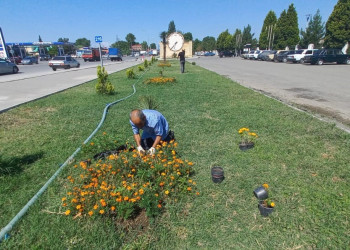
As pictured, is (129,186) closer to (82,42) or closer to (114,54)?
(114,54)

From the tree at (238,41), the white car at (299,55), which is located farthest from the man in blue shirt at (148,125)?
the tree at (238,41)

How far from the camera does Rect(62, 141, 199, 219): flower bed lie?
2.42 meters

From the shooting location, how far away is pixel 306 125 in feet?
17.4

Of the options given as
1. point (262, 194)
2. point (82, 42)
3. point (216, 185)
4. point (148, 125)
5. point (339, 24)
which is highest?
point (82, 42)

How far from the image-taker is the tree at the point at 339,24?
33094 mm

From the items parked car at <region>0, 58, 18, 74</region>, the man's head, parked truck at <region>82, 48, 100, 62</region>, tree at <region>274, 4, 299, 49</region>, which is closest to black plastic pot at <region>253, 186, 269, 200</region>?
the man's head

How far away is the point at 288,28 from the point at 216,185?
177 feet

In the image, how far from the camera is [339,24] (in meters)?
33.6

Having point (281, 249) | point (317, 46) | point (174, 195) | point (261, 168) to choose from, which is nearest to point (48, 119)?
point (174, 195)

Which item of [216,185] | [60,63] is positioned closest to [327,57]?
[216,185]

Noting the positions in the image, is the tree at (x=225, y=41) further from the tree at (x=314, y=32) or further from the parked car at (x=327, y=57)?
the parked car at (x=327, y=57)

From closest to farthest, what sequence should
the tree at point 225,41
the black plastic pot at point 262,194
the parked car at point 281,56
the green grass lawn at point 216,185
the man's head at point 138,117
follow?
the green grass lawn at point 216,185 < the black plastic pot at point 262,194 < the man's head at point 138,117 < the parked car at point 281,56 < the tree at point 225,41

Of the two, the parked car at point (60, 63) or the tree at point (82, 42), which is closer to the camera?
the parked car at point (60, 63)

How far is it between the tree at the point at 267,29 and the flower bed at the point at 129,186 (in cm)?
6044
